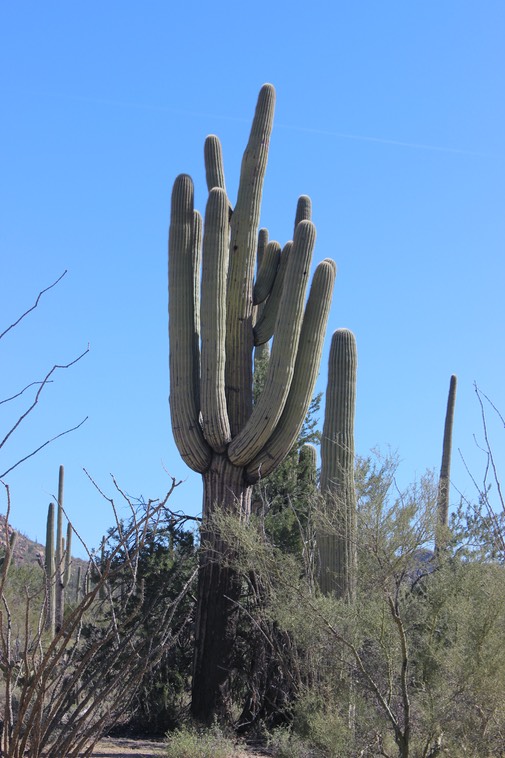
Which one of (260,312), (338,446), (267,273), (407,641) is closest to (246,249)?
(267,273)

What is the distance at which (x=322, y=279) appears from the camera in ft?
40.1

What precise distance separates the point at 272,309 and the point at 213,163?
2248 mm

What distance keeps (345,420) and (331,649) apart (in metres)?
3.68

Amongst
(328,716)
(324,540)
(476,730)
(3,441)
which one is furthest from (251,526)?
(3,441)

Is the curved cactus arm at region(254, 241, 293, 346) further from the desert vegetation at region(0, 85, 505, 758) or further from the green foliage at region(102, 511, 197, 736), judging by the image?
the green foliage at region(102, 511, 197, 736)

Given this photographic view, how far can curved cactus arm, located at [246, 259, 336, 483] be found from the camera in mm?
11852

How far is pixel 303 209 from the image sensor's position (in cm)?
1373

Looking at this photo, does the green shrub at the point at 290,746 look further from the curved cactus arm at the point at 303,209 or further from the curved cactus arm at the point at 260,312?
the curved cactus arm at the point at 303,209

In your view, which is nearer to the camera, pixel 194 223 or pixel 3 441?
pixel 3 441

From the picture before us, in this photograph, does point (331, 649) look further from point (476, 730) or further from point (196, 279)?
point (196, 279)

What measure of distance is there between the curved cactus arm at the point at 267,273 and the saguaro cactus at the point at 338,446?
4.86 ft

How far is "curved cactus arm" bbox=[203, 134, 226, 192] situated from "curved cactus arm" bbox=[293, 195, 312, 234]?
1.16 meters

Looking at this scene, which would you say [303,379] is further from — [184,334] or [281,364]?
[184,334]

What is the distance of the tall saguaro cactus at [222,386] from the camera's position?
1173cm
